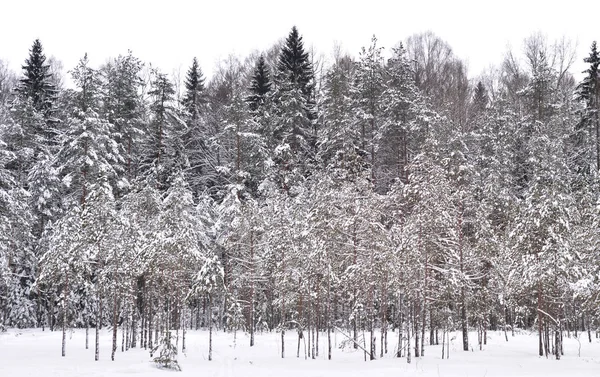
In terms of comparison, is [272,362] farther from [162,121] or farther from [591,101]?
[591,101]

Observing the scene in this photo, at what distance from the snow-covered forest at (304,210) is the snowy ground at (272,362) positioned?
1.51 metres

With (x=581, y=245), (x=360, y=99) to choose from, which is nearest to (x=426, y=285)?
(x=581, y=245)

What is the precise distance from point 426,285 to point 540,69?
89.7 ft

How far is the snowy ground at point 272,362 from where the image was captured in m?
21.3

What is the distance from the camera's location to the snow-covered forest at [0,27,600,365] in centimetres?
2614

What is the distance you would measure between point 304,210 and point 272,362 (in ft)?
32.1

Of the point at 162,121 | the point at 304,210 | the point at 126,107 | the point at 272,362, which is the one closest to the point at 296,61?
the point at 162,121

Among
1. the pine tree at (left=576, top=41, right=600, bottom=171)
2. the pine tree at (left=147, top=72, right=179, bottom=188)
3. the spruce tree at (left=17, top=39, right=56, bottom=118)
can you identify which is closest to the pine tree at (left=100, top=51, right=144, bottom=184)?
the pine tree at (left=147, top=72, right=179, bottom=188)

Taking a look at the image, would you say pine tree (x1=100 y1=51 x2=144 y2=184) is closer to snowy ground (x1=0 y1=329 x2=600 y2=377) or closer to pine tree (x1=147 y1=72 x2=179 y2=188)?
pine tree (x1=147 y1=72 x2=179 y2=188)

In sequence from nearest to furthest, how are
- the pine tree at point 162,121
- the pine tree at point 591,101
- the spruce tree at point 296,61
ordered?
the pine tree at point 591,101 → the pine tree at point 162,121 → the spruce tree at point 296,61

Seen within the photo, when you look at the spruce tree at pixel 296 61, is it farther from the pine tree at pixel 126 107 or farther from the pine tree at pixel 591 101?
the pine tree at pixel 591 101

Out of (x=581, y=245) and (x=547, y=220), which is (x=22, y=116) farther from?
(x=581, y=245)

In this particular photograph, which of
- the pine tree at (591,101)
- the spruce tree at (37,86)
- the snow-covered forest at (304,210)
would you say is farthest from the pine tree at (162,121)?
the pine tree at (591,101)

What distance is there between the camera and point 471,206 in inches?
1276
